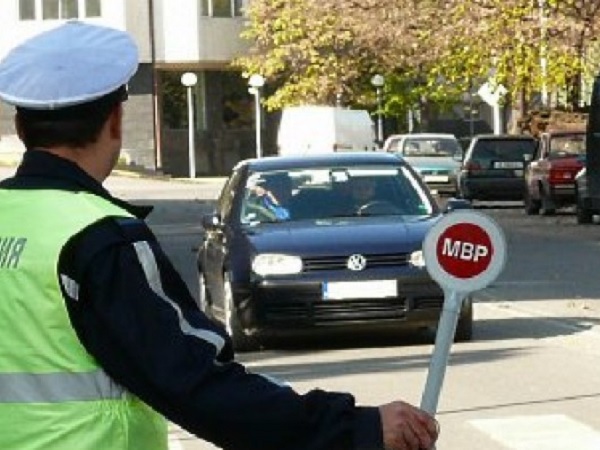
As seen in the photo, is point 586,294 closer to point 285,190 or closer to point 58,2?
point 285,190

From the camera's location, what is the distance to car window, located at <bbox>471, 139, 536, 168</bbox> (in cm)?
4788

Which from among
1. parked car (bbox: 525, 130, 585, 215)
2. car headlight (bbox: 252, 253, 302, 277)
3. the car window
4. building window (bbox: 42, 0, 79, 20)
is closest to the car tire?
car headlight (bbox: 252, 253, 302, 277)

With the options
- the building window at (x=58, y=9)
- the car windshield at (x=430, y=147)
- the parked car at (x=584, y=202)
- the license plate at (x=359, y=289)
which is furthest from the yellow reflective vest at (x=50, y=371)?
the building window at (x=58, y=9)

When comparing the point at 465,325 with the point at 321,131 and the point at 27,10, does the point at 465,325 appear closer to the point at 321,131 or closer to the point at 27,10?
the point at 321,131

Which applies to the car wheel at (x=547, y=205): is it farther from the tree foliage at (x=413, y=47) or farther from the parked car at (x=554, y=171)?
the tree foliage at (x=413, y=47)

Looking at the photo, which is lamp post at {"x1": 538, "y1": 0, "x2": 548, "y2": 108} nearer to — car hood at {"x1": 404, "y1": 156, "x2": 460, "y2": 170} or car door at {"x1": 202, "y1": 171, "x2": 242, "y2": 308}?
car hood at {"x1": 404, "y1": 156, "x2": 460, "y2": 170}

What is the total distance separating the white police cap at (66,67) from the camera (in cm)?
380

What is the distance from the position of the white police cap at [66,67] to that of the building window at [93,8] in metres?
72.1

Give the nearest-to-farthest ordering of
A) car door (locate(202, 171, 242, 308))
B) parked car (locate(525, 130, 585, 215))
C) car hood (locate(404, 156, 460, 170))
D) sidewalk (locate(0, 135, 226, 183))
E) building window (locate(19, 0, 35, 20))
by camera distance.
A: 1. car door (locate(202, 171, 242, 308))
2. parked car (locate(525, 130, 585, 215))
3. car hood (locate(404, 156, 460, 170))
4. sidewalk (locate(0, 135, 226, 183))
5. building window (locate(19, 0, 35, 20))

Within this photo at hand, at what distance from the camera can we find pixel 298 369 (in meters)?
15.1

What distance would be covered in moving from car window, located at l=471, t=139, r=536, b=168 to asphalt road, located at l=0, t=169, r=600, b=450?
73.1ft

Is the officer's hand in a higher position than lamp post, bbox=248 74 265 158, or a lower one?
higher

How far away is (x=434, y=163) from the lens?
5328 centimetres

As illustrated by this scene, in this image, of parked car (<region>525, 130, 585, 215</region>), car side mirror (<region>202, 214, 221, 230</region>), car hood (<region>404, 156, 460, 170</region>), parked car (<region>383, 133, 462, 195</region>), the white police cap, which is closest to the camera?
the white police cap
